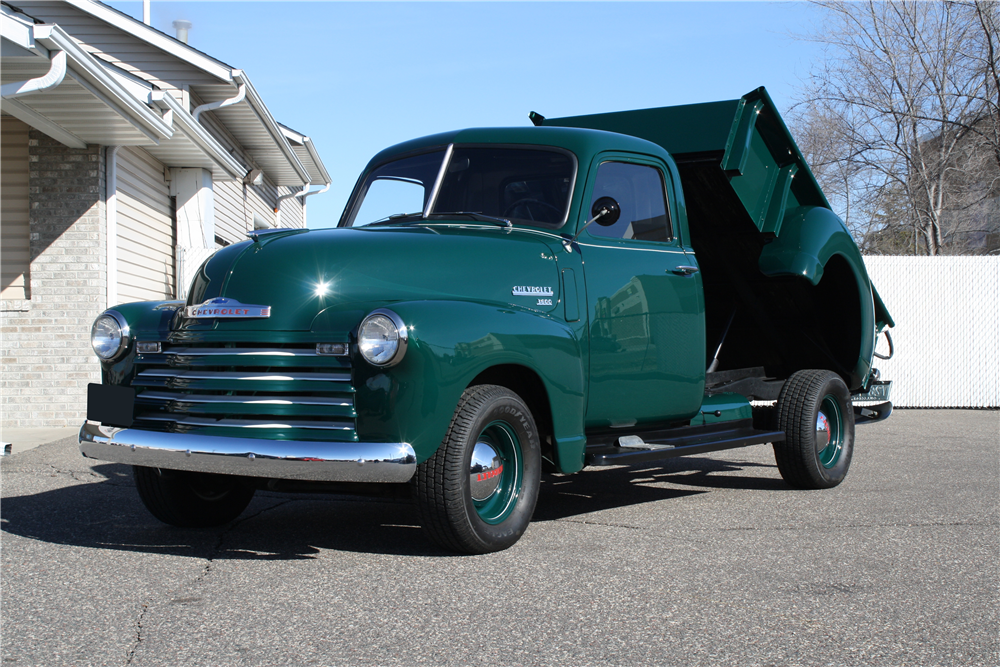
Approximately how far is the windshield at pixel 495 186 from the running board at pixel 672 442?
1247 mm

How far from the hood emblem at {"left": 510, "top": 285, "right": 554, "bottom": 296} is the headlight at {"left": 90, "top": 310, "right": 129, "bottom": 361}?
1.90 m

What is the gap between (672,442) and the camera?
5.68m

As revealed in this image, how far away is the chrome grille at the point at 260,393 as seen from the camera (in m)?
4.14

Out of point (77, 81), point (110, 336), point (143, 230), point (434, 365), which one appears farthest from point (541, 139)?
point (143, 230)

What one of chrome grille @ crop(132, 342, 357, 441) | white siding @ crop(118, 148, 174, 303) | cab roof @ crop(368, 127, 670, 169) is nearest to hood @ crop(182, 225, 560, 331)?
chrome grille @ crop(132, 342, 357, 441)

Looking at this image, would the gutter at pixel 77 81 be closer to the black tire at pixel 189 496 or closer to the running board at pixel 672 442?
the black tire at pixel 189 496

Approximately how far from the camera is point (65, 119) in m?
9.94

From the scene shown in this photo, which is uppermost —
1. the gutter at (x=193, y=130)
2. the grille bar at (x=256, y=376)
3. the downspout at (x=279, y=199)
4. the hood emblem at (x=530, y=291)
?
the downspout at (x=279, y=199)

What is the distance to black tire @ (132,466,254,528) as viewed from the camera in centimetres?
504

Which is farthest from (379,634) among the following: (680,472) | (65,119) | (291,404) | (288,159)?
(288,159)

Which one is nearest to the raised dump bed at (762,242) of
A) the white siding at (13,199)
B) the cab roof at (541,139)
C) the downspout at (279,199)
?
the cab roof at (541,139)

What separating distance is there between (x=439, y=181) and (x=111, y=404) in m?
2.16

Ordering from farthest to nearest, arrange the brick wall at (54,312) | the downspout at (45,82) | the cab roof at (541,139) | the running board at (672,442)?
the brick wall at (54,312) → the downspout at (45,82) → the cab roof at (541,139) → the running board at (672,442)

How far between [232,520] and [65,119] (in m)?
6.20
